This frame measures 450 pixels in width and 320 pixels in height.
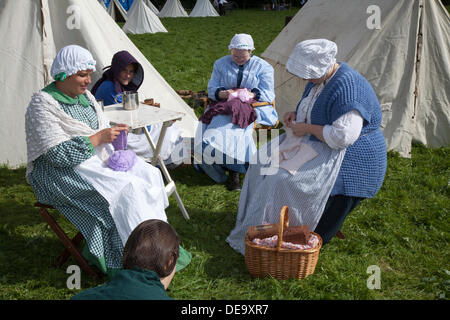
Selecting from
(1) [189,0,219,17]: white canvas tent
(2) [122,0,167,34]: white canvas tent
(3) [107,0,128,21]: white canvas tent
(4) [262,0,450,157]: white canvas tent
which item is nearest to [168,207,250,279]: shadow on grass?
(4) [262,0,450,157]: white canvas tent

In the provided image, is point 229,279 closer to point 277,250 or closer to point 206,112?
point 277,250

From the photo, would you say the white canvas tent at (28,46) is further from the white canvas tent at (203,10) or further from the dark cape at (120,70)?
the white canvas tent at (203,10)

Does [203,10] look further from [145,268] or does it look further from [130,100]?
[145,268]

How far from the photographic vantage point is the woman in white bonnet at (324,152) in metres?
3.24

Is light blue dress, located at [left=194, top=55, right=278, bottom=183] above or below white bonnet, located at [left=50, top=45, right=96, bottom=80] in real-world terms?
below

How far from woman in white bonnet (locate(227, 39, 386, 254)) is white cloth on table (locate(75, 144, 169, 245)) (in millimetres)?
855

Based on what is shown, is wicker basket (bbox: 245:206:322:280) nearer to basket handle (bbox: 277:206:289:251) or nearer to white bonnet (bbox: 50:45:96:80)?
basket handle (bbox: 277:206:289:251)

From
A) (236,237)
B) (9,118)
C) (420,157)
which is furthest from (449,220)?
(9,118)

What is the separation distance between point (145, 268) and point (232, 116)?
3.10 meters

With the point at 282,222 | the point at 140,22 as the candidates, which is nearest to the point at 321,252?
the point at 282,222

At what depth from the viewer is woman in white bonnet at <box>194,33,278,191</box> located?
4816 millimetres

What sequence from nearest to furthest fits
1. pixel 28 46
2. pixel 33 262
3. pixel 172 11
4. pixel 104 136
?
pixel 104 136, pixel 33 262, pixel 28 46, pixel 172 11

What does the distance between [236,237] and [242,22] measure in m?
16.6

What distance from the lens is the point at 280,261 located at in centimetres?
317
